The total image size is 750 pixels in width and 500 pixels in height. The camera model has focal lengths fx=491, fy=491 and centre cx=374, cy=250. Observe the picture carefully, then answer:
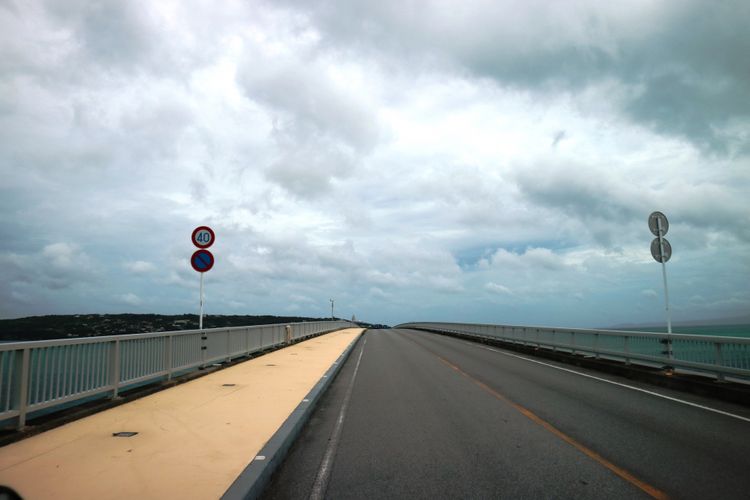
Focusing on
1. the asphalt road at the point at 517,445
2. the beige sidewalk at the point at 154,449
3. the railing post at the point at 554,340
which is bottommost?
the asphalt road at the point at 517,445

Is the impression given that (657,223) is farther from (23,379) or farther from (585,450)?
(23,379)

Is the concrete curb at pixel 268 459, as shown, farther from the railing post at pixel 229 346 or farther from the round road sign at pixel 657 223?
the round road sign at pixel 657 223

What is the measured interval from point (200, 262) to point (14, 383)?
24.7 feet

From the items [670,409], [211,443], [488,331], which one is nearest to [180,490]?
[211,443]

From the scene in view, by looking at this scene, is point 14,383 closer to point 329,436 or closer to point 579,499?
point 329,436

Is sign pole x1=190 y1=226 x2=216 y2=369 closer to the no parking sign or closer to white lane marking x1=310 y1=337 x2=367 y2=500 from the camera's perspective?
the no parking sign

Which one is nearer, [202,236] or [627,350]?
[202,236]

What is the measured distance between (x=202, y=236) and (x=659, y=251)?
44.4ft

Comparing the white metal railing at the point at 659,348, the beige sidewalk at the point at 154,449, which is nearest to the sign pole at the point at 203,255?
the beige sidewalk at the point at 154,449

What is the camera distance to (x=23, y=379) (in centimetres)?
643

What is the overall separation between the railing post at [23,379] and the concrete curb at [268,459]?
329 centimetres

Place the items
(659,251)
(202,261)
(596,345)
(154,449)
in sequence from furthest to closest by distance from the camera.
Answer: (596,345) → (659,251) → (202,261) → (154,449)

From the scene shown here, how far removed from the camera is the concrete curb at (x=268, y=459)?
4586mm

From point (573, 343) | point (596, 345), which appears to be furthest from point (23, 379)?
point (573, 343)
